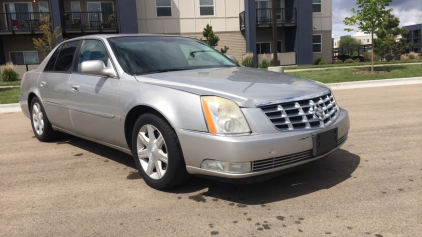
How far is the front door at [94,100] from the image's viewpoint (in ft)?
13.2

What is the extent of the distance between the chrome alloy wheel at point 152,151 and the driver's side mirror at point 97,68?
0.83 metres

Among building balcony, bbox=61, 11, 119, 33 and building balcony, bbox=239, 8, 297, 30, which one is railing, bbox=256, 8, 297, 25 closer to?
building balcony, bbox=239, 8, 297, 30

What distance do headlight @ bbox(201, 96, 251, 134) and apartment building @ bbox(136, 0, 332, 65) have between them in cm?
2469

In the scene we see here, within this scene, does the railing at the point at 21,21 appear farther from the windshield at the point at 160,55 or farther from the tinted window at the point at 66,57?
the windshield at the point at 160,55

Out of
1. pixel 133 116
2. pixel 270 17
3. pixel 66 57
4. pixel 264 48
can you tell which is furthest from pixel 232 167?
pixel 264 48

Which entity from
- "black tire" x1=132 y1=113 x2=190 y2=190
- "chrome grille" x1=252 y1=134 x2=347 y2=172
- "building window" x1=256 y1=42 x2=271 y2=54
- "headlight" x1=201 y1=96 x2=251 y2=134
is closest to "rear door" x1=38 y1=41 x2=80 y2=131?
"black tire" x1=132 y1=113 x2=190 y2=190

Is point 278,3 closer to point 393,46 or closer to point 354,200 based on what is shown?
point 393,46

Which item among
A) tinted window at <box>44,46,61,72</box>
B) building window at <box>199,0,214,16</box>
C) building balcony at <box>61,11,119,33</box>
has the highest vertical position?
building window at <box>199,0,214,16</box>

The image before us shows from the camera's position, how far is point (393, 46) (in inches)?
1277

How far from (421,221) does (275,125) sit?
1303 millimetres

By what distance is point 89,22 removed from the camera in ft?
85.7

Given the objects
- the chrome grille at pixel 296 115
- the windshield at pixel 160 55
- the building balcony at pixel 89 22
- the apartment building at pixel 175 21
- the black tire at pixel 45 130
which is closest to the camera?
the chrome grille at pixel 296 115

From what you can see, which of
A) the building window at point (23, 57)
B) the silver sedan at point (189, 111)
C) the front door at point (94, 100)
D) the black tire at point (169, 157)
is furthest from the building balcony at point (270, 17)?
the black tire at point (169, 157)

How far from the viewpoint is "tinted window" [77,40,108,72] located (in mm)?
4435
